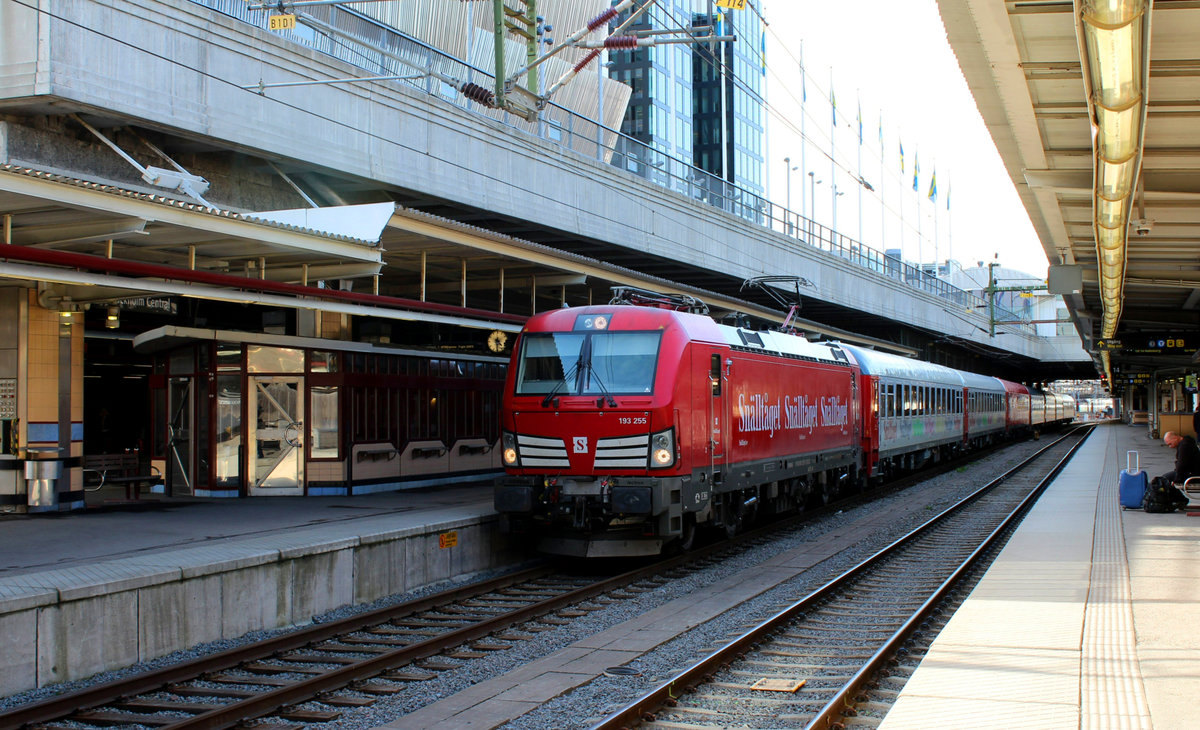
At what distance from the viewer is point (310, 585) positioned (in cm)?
1028

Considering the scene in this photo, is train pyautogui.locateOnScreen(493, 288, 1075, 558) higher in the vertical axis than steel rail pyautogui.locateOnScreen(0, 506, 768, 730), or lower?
higher

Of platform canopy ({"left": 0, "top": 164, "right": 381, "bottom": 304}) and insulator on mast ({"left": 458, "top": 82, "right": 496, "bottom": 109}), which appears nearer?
platform canopy ({"left": 0, "top": 164, "right": 381, "bottom": 304})

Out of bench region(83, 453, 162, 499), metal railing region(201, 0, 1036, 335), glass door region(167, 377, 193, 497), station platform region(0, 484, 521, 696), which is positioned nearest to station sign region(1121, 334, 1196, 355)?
metal railing region(201, 0, 1036, 335)

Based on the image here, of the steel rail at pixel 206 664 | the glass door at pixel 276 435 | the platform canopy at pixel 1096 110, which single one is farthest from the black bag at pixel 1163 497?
the glass door at pixel 276 435

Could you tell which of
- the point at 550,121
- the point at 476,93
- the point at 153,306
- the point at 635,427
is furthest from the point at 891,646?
the point at 550,121

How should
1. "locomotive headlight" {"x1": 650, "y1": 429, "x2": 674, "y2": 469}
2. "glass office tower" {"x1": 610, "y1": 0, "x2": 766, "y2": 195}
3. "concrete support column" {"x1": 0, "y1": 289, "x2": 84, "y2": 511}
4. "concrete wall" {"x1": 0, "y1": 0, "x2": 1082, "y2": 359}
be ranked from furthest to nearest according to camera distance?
"glass office tower" {"x1": 610, "y1": 0, "x2": 766, "y2": 195} < "concrete support column" {"x1": 0, "y1": 289, "x2": 84, "y2": 511} < "locomotive headlight" {"x1": 650, "y1": 429, "x2": 674, "y2": 469} < "concrete wall" {"x1": 0, "y1": 0, "x2": 1082, "y2": 359}

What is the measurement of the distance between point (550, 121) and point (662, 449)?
33.5 ft

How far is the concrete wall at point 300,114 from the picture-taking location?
Result: 1152 centimetres

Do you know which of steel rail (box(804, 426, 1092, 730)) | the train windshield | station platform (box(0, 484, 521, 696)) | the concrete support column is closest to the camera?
steel rail (box(804, 426, 1092, 730))

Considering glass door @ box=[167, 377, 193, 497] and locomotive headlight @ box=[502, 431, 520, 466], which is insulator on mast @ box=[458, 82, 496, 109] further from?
glass door @ box=[167, 377, 193, 497]

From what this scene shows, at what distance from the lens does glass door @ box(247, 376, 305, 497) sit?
1566cm

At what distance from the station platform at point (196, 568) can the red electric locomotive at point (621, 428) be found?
48.0 inches

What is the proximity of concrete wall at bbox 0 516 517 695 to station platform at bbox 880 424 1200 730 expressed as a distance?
5.94m

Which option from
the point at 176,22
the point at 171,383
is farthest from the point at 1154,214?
the point at 171,383
